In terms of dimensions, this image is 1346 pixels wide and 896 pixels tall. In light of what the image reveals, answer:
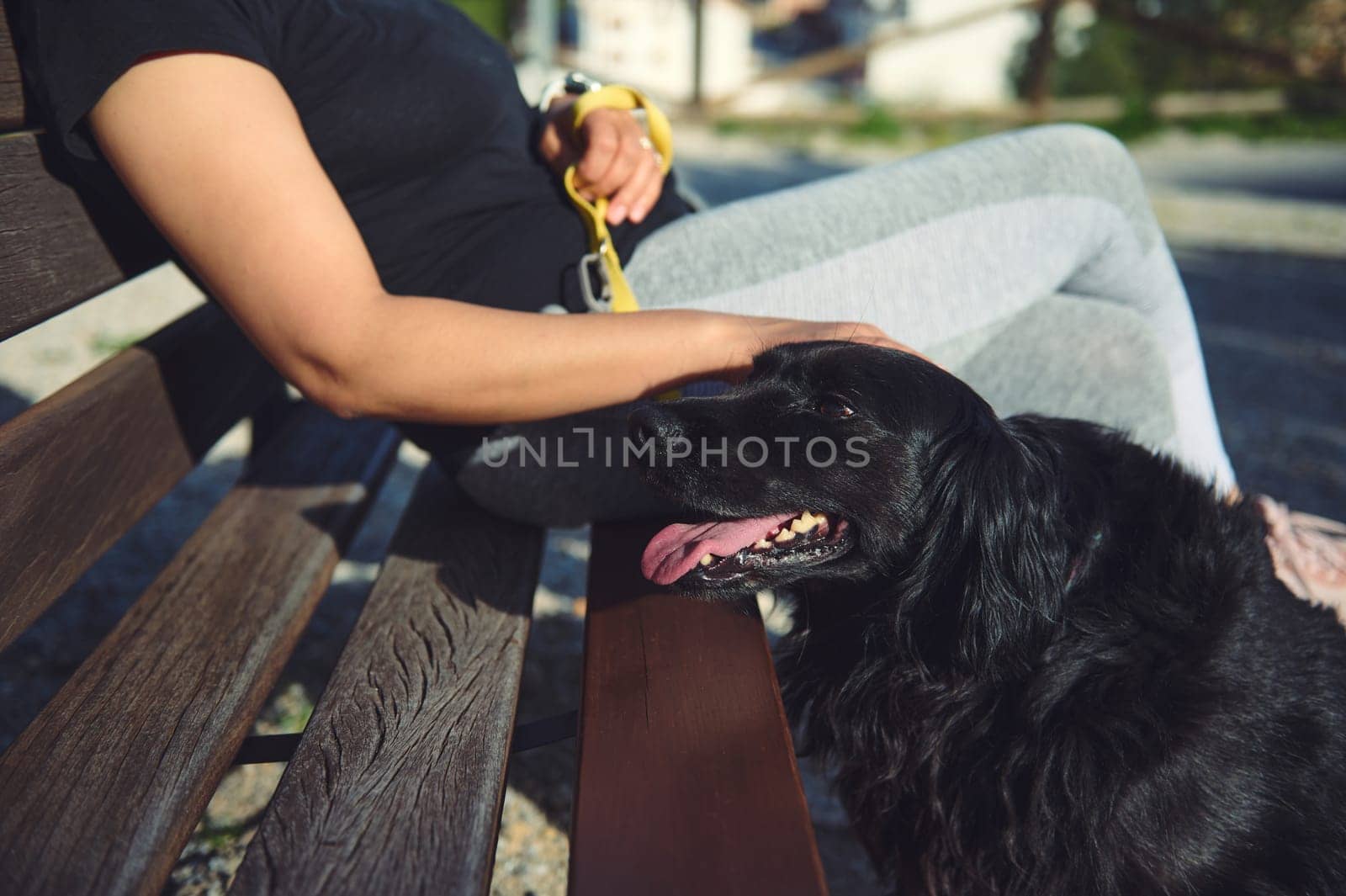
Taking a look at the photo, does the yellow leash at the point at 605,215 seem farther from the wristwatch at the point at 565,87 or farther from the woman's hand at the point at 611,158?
the wristwatch at the point at 565,87

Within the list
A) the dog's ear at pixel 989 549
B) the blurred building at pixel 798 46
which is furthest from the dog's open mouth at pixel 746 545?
the blurred building at pixel 798 46

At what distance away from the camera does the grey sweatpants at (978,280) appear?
1879 millimetres

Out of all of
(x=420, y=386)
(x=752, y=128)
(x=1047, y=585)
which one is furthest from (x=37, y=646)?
(x=752, y=128)

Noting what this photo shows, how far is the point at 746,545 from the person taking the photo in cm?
166

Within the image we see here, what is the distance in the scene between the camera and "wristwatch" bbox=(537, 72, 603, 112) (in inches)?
89.4

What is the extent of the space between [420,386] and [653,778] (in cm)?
73

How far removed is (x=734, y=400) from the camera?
172 cm

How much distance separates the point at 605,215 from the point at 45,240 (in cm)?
97

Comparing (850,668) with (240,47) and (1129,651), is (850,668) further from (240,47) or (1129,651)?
(240,47)

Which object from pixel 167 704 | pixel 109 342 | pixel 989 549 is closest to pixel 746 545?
pixel 989 549

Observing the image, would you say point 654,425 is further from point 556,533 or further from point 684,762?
point 556,533

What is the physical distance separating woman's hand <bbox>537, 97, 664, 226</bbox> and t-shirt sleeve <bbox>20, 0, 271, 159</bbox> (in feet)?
2.37

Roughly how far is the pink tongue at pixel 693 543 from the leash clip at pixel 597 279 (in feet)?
1.41

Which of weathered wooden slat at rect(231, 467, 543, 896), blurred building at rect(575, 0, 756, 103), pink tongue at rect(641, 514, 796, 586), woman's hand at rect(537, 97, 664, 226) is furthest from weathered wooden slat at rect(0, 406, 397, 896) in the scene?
blurred building at rect(575, 0, 756, 103)
